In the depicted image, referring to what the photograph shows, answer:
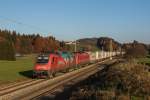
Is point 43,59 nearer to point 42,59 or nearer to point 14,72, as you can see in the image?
point 42,59

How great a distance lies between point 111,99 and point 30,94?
9.19 metres

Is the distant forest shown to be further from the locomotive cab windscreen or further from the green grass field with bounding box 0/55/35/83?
the locomotive cab windscreen

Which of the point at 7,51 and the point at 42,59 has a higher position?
the point at 7,51

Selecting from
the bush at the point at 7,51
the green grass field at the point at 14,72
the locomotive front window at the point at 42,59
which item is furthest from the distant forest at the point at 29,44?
the locomotive front window at the point at 42,59

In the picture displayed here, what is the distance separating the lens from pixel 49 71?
3753 cm

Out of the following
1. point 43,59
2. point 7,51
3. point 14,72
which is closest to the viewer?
point 43,59

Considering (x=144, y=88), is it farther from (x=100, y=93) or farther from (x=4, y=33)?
(x=4, y=33)


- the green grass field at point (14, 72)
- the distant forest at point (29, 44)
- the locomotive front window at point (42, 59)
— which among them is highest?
the distant forest at point (29, 44)

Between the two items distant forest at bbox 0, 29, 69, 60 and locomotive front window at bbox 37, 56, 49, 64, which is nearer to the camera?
locomotive front window at bbox 37, 56, 49, 64

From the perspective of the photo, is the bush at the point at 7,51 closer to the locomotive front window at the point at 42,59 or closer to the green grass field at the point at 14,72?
the green grass field at the point at 14,72

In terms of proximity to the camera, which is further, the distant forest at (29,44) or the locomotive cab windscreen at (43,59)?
the distant forest at (29,44)

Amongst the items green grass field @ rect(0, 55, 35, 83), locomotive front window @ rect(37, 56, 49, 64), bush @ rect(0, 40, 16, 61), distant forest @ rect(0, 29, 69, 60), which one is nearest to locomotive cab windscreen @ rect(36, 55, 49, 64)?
locomotive front window @ rect(37, 56, 49, 64)

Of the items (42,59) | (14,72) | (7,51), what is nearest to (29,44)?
(7,51)

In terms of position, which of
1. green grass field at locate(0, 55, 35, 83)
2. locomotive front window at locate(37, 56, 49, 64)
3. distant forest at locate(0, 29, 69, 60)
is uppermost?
distant forest at locate(0, 29, 69, 60)
